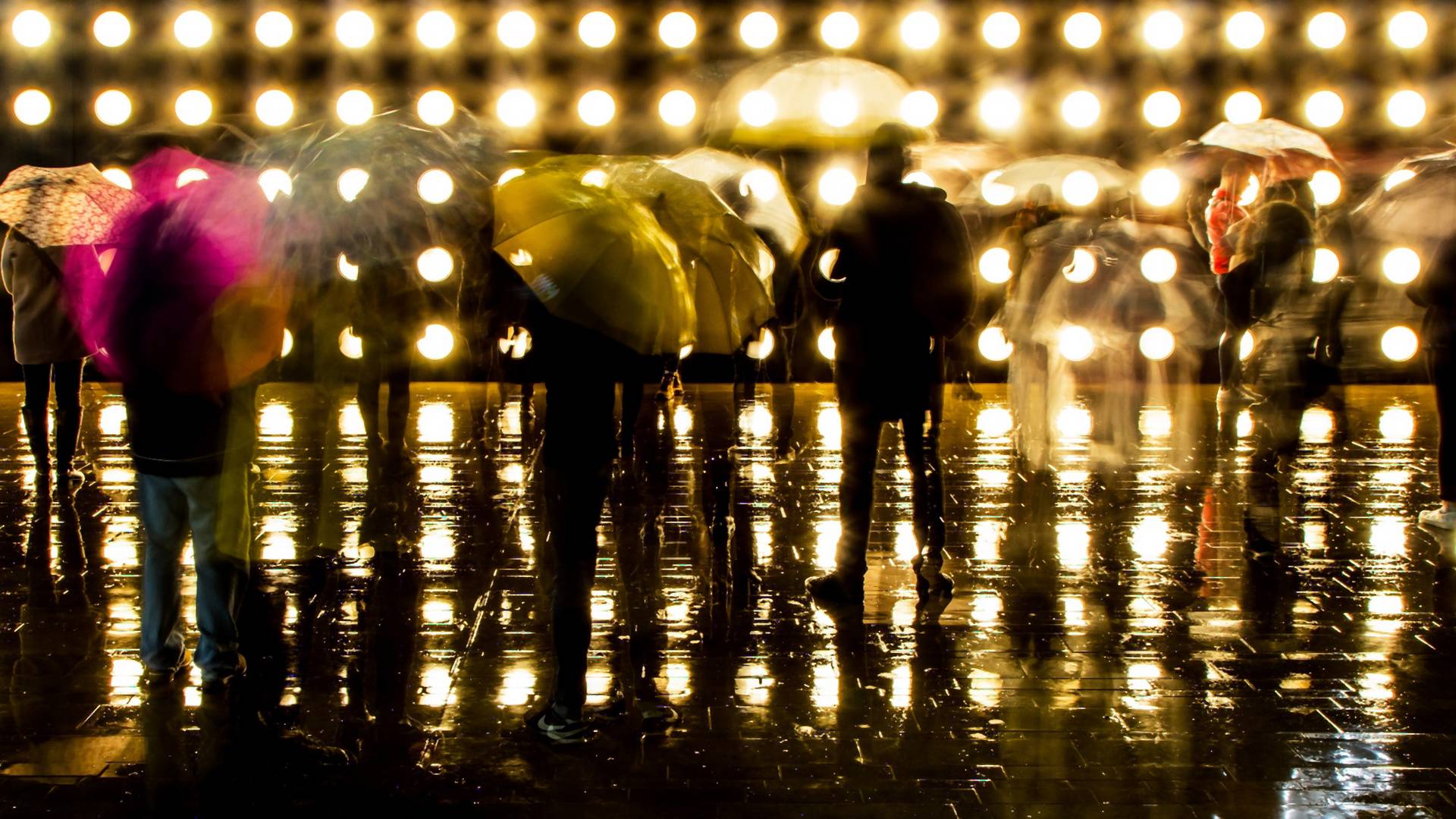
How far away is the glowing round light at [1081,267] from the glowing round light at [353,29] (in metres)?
6.89

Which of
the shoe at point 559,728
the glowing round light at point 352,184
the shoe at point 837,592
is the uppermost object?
the glowing round light at point 352,184

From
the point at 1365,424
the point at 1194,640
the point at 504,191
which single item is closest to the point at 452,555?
the point at 504,191

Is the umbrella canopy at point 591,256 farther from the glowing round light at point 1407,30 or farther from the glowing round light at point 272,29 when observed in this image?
the glowing round light at point 1407,30

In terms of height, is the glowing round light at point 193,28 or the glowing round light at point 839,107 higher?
the glowing round light at point 193,28

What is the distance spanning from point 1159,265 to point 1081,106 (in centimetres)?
508

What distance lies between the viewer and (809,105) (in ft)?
22.1

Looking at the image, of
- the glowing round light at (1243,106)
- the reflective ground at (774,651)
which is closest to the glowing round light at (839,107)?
the reflective ground at (774,651)

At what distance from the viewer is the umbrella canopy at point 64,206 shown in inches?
213

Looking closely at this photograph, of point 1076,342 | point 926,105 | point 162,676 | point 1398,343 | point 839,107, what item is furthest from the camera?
point 1398,343

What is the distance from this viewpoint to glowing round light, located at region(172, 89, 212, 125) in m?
12.2

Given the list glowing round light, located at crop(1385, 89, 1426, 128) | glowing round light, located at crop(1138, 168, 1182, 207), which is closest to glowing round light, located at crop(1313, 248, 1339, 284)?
glowing round light, located at crop(1138, 168, 1182, 207)

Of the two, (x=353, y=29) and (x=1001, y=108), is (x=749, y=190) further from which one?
(x=353, y=29)

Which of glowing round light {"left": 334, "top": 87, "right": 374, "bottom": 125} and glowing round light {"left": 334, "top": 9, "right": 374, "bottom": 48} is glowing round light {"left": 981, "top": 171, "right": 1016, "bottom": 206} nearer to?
glowing round light {"left": 334, "top": 87, "right": 374, "bottom": 125}

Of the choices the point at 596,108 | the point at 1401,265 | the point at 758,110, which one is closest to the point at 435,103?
the point at 596,108
